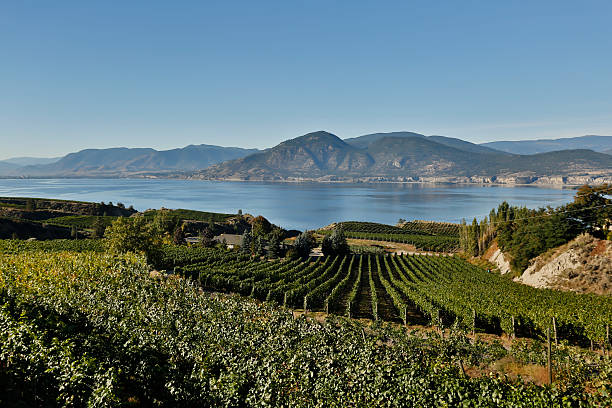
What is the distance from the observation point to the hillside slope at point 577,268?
2891cm

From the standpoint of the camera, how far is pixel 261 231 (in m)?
73.7

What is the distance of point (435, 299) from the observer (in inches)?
1000

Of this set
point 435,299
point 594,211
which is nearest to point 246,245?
point 435,299

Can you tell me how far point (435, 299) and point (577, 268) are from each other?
16.3 metres

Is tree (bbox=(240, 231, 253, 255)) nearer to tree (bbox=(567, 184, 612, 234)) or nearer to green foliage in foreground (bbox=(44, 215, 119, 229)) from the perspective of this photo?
tree (bbox=(567, 184, 612, 234))

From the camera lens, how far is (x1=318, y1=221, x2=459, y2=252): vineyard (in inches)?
2928

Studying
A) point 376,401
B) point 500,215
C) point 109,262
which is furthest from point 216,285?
point 500,215

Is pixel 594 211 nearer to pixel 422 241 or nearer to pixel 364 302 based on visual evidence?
pixel 364 302

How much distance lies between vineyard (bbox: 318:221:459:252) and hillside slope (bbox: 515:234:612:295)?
3645cm

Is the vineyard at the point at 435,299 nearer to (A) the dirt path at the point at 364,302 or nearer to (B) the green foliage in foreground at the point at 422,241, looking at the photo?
(A) the dirt path at the point at 364,302

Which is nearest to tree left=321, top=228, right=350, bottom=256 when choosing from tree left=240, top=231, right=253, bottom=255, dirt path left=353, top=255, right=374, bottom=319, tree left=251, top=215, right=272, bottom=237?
tree left=240, top=231, right=253, bottom=255

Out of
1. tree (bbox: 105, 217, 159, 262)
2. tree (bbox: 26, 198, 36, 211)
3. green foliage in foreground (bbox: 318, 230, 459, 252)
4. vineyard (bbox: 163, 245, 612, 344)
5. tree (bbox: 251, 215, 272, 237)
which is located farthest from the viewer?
tree (bbox: 26, 198, 36, 211)

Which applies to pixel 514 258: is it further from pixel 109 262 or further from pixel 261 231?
pixel 261 231

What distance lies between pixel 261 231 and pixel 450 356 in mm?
62429
